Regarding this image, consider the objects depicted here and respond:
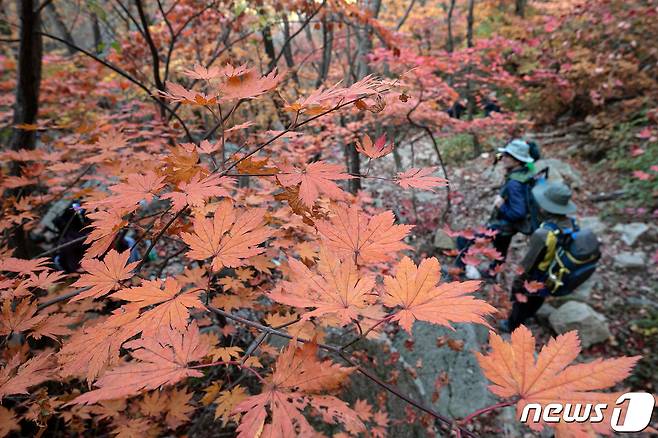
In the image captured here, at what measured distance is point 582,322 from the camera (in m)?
4.26

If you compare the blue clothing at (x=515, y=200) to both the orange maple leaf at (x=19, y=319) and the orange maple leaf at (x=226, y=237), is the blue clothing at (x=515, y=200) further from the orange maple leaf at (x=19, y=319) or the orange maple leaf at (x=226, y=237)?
the orange maple leaf at (x=19, y=319)

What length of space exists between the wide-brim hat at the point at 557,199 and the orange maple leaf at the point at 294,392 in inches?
142

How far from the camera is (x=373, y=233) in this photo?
1104 mm

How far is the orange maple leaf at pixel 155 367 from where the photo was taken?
29.4 inches

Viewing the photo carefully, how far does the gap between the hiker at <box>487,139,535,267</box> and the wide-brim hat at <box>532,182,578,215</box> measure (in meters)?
0.55

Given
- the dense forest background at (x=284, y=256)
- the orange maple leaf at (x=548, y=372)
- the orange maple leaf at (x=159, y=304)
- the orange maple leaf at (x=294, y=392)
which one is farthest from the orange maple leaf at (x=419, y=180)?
the orange maple leaf at (x=159, y=304)

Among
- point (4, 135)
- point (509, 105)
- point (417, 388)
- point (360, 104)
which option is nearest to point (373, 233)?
point (360, 104)

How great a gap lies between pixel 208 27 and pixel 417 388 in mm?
6243

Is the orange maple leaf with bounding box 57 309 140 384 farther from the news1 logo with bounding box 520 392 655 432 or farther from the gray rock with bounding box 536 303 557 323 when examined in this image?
the gray rock with bounding box 536 303 557 323

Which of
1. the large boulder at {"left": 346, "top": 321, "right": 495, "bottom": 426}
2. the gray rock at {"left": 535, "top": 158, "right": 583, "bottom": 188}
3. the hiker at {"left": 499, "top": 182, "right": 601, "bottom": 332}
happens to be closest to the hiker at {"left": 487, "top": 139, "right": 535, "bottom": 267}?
the hiker at {"left": 499, "top": 182, "right": 601, "bottom": 332}

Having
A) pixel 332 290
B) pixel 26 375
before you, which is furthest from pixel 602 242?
pixel 26 375

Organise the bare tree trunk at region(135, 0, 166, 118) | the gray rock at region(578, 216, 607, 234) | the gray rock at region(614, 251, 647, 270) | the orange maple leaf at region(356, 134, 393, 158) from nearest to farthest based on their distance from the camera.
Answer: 1. the orange maple leaf at region(356, 134, 393, 158)
2. the bare tree trunk at region(135, 0, 166, 118)
3. the gray rock at region(614, 251, 647, 270)
4. the gray rock at region(578, 216, 607, 234)

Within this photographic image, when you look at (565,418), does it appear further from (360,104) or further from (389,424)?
(389,424)

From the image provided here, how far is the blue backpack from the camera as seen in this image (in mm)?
3492
